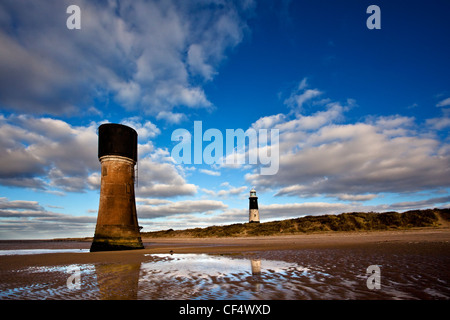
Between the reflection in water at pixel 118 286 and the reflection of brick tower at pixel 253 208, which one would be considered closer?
the reflection in water at pixel 118 286

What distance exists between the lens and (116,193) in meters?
16.3

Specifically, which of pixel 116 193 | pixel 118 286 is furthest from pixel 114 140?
pixel 118 286

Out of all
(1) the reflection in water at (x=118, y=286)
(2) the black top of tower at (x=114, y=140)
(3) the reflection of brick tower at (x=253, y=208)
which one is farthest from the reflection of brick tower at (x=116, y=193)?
(3) the reflection of brick tower at (x=253, y=208)

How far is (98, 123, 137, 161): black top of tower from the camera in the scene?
16.6 metres

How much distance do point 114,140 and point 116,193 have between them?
3511 mm

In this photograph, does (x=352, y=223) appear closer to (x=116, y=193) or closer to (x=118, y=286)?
(x=116, y=193)

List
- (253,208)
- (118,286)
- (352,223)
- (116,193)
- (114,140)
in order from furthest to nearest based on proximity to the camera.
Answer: (253,208) → (352,223) → (114,140) → (116,193) → (118,286)

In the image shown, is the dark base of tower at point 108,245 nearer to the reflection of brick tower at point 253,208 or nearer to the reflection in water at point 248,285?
the reflection in water at point 248,285

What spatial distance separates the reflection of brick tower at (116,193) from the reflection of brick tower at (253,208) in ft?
105

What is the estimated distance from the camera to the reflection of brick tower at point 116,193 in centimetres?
1580

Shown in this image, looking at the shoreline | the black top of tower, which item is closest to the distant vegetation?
the shoreline

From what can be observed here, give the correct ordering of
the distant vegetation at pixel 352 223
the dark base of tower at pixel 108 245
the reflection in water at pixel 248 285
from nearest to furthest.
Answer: the reflection in water at pixel 248 285, the dark base of tower at pixel 108 245, the distant vegetation at pixel 352 223

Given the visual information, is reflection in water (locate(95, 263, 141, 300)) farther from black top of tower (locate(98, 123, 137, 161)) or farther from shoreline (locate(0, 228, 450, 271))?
black top of tower (locate(98, 123, 137, 161))

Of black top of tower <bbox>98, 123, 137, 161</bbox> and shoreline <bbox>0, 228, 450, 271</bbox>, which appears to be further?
black top of tower <bbox>98, 123, 137, 161</bbox>
